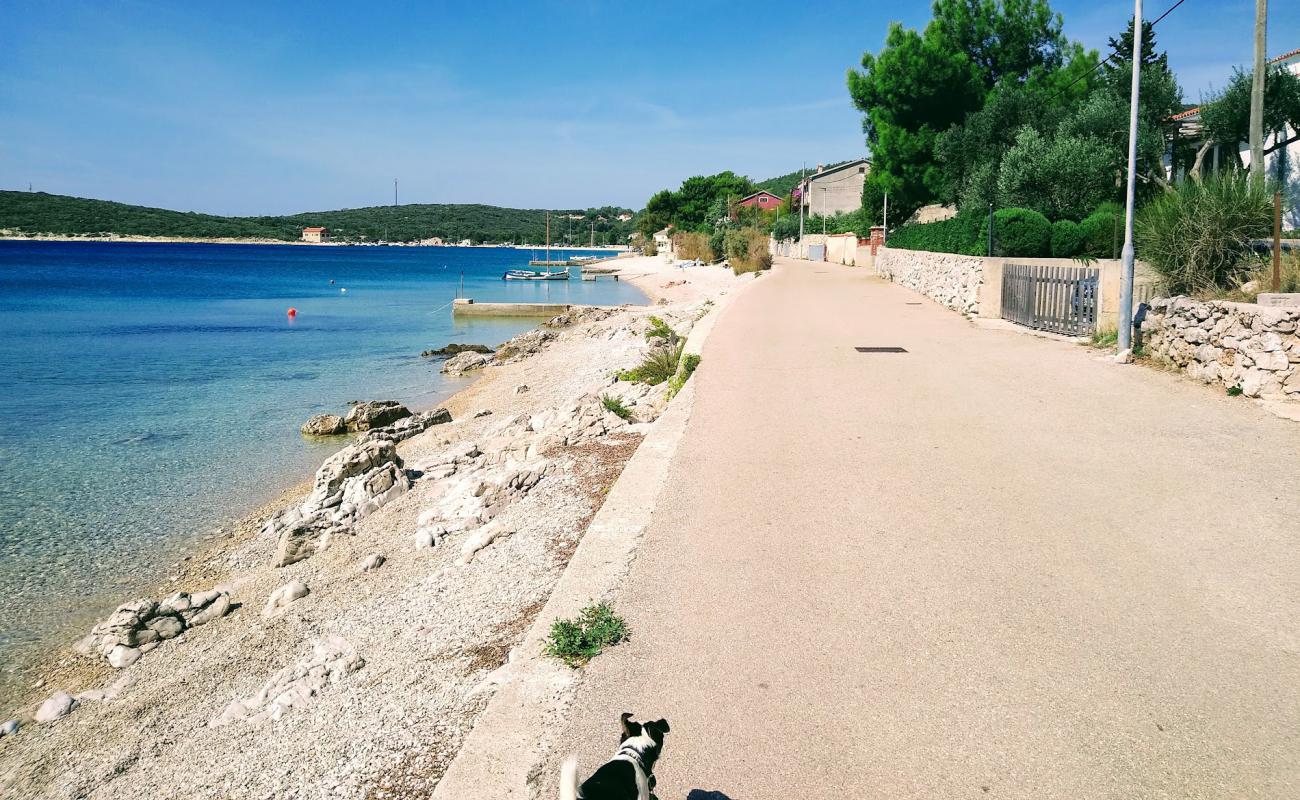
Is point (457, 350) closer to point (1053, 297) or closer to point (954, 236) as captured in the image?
point (954, 236)

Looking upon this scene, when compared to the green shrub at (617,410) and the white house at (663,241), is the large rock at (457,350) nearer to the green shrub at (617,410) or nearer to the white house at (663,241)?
the green shrub at (617,410)

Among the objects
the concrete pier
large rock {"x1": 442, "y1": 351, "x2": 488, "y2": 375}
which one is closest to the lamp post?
large rock {"x1": 442, "y1": 351, "x2": 488, "y2": 375}

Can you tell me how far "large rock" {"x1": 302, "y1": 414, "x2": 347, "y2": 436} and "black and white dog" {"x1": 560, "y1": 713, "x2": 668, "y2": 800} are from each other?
14870mm

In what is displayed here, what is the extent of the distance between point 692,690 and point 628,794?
1382mm

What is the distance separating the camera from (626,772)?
2596 millimetres

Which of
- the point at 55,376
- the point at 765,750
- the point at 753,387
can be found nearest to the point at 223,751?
the point at 765,750

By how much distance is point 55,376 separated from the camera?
25.9 meters

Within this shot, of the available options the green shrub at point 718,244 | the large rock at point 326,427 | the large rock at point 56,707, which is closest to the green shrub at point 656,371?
the large rock at point 326,427

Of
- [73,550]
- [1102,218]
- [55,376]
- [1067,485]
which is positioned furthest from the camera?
[55,376]

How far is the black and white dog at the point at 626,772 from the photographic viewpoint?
7.87ft

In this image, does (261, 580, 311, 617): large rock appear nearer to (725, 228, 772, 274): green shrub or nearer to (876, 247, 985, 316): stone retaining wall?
(876, 247, 985, 316): stone retaining wall

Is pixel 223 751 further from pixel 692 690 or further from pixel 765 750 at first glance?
pixel 765 750

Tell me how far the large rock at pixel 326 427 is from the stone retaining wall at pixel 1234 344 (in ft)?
44.8

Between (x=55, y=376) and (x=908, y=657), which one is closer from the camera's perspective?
(x=908, y=657)
